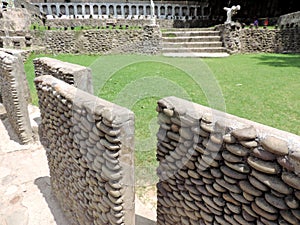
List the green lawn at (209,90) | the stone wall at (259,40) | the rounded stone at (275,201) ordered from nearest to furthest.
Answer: the rounded stone at (275,201)
the green lawn at (209,90)
the stone wall at (259,40)

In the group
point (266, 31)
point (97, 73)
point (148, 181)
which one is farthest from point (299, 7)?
point (148, 181)

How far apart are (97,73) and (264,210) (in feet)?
31.4

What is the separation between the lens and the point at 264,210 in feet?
4.65

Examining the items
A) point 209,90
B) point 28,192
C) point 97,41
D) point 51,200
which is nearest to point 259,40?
point 209,90

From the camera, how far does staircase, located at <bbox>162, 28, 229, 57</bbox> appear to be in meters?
14.5

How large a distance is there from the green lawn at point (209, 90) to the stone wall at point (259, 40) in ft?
14.1

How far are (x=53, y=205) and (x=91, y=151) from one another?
2.07m

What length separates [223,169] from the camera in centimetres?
162

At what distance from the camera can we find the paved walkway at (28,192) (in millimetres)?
3297

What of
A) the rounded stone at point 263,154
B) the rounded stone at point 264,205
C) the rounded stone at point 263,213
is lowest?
the rounded stone at point 263,213

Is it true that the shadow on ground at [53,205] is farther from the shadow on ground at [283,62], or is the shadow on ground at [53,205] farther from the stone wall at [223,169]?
the shadow on ground at [283,62]

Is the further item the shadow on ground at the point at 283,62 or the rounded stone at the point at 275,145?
the shadow on ground at the point at 283,62

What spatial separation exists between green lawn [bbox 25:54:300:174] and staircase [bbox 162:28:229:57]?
319cm

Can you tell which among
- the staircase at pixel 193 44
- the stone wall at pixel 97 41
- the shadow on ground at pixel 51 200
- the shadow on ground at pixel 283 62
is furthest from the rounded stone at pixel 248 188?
the stone wall at pixel 97 41
